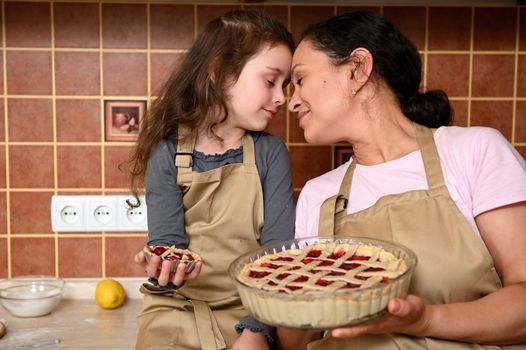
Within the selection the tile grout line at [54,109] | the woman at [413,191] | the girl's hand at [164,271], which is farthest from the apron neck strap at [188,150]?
the tile grout line at [54,109]

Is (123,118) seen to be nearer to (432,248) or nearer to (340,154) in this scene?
(340,154)

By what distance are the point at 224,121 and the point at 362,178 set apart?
0.35 m

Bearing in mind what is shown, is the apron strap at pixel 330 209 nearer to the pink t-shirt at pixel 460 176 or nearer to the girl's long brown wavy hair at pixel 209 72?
the pink t-shirt at pixel 460 176

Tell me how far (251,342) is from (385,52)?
66 centimetres

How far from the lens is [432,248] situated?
1.07 metres

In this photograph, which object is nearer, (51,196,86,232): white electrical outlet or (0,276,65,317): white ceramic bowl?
(0,276,65,317): white ceramic bowl

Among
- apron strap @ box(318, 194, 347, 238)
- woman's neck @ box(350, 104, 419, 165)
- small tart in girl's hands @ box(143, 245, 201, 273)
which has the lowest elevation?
small tart in girl's hands @ box(143, 245, 201, 273)

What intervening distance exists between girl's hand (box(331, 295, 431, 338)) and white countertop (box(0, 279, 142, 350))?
0.69m

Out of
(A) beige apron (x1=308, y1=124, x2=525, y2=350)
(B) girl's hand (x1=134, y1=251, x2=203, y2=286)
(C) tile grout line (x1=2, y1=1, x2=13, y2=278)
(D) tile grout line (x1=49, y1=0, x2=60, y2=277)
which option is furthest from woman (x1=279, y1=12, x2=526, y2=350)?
(C) tile grout line (x1=2, y1=1, x2=13, y2=278)

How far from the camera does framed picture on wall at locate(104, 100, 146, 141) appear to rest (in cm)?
163

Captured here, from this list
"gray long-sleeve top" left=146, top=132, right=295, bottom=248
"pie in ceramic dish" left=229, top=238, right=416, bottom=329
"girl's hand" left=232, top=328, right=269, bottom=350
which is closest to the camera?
"pie in ceramic dish" left=229, top=238, right=416, bottom=329

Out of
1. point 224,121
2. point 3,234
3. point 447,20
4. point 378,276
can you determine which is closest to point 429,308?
point 378,276

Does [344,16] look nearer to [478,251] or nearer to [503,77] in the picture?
[478,251]

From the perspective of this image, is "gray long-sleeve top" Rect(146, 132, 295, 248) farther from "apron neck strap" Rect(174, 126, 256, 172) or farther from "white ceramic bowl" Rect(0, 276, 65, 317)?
"white ceramic bowl" Rect(0, 276, 65, 317)
